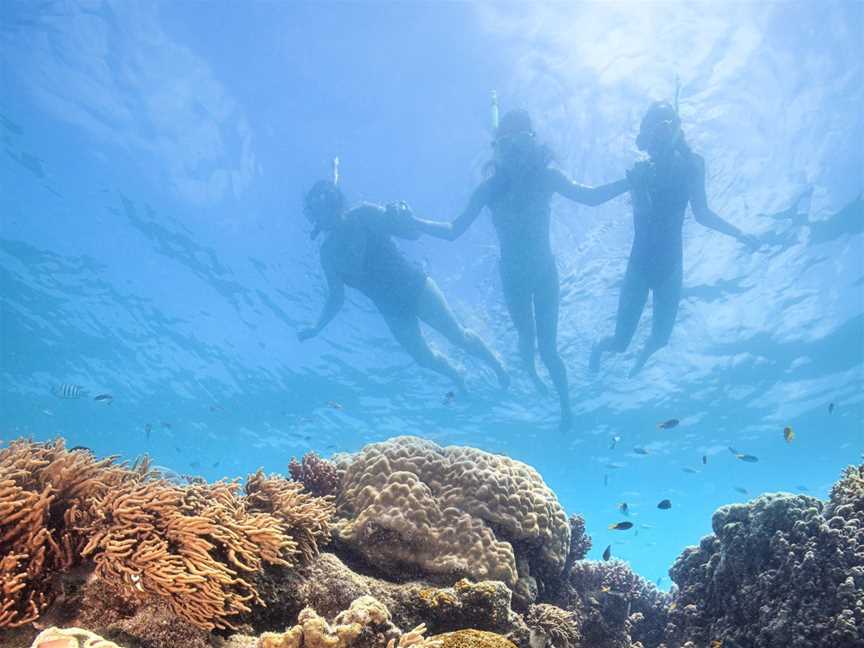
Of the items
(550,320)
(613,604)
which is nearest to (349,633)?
(613,604)

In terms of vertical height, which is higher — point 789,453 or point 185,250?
point 789,453

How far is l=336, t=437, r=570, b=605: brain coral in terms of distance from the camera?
16.0ft

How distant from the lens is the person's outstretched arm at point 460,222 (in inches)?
617

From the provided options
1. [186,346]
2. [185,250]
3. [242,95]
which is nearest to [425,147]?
[242,95]

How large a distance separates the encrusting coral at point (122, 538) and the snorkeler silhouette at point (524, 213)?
1346cm

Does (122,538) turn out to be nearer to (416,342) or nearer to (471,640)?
(471,640)

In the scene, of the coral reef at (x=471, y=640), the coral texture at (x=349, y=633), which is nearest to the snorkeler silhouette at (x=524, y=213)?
the coral reef at (x=471, y=640)

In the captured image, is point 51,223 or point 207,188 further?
point 51,223

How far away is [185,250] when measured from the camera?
24094 mm

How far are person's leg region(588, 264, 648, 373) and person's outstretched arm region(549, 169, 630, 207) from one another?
2792mm

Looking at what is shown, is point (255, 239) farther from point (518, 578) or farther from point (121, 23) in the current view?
point (518, 578)

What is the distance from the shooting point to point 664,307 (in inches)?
663

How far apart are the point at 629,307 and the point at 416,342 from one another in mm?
8634

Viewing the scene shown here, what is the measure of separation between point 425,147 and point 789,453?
34.7 meters
